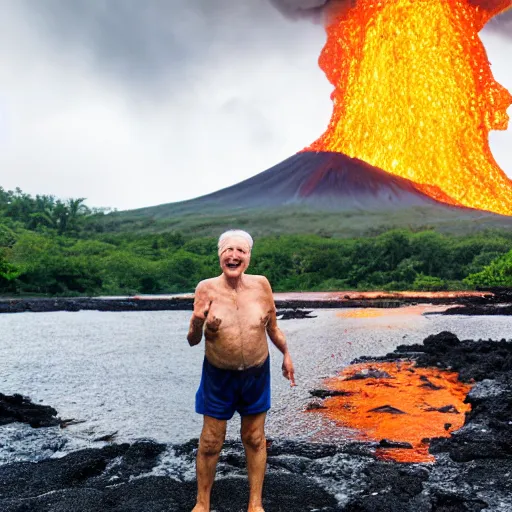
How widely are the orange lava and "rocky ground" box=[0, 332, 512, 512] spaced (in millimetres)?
205

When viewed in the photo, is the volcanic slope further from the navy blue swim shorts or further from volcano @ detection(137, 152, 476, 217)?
the navy blue swim shorts

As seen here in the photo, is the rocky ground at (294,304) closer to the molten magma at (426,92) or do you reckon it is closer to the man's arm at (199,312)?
the man's arm at (199,312)

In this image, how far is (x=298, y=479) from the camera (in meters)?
3.89

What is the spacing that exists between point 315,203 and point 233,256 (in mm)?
57231

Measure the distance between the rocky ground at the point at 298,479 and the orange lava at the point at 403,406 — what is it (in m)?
0.20

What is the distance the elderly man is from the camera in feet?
10.8

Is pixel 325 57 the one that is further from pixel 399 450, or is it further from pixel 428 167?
pixel 399 450

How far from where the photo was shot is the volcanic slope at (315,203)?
49844mm

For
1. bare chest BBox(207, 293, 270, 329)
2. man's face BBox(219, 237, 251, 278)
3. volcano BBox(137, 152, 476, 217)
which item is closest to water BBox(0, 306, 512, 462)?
bare chest BBox(207, 293, 270, 329)

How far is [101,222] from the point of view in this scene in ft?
191

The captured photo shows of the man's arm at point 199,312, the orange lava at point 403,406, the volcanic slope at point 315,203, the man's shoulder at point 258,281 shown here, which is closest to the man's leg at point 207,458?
the man's arm at point 199,312

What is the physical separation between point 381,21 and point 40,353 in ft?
172

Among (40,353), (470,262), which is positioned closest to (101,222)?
(470,262)

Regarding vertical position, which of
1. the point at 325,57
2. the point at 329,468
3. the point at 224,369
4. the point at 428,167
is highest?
the point at 325,57
